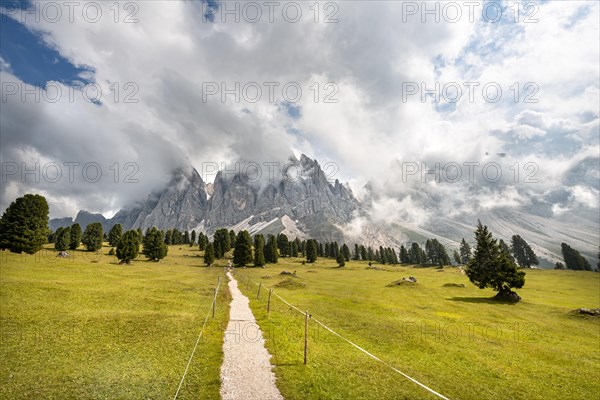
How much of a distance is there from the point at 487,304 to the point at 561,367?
32331 mm

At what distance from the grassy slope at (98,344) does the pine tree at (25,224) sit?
40148mm

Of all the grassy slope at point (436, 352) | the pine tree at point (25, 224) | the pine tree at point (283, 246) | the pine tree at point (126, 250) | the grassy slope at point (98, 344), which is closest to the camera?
the grassy slope at point (98, 344)

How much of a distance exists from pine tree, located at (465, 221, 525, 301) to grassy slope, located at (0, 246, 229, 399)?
178 ft

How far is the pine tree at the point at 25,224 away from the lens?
63219 millimetres

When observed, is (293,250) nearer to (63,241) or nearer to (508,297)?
(63,241)

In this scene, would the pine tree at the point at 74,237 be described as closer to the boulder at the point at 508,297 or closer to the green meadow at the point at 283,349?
the green meadow at the point at 283,349

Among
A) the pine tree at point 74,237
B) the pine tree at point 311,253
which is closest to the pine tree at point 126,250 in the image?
the pine tree at point 74,237

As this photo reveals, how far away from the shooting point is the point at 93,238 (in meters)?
127

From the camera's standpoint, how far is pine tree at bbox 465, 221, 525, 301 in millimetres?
56156

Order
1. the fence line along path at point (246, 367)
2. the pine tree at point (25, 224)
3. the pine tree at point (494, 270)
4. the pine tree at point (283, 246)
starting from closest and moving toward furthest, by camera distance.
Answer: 1. the fence line along path at point (246, 367)
2. the pine tree at point (494, 270)
3. the pine tree at point (25, 224)
4. the pine tree at point (283, 246)

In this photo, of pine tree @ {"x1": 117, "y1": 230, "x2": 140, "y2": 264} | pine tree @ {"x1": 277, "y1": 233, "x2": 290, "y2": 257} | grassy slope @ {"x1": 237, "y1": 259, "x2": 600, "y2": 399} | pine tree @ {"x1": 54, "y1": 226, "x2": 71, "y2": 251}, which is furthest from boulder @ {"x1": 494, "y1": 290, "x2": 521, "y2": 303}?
pine tree @ {"x1": 54, "y1": 226, "x2": 71, "y2": 251}

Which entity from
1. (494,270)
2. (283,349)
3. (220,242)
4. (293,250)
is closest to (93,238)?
(220,242)

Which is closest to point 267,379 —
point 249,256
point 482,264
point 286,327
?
point 286,327

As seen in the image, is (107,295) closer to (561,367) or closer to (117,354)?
(117,354)
